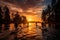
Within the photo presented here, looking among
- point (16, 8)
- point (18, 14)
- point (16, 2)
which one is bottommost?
point (18, 14)

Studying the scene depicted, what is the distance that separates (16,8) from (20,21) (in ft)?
2.56

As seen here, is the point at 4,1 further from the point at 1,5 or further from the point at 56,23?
the point at 56,23

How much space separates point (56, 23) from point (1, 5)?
2985mm

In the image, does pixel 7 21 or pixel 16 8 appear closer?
pixel 7 21

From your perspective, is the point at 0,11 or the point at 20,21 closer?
the point at 0,11

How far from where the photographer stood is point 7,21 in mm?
4938

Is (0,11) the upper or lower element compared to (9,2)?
lower

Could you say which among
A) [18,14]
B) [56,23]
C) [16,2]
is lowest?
[56,23]

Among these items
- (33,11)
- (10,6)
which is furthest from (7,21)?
(33,11)

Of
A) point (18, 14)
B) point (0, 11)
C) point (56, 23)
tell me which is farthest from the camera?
point (18, 14)

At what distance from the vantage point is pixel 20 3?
5.75 metres

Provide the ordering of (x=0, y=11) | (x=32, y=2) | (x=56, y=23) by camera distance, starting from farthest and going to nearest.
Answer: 1. (x=32, y=2)
2. (x=56, y=23)
3. (x=0, y=11)

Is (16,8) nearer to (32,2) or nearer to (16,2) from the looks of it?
(16,2)

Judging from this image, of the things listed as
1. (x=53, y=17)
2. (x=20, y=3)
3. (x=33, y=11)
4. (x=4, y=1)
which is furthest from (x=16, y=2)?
(x=53, y=17)
